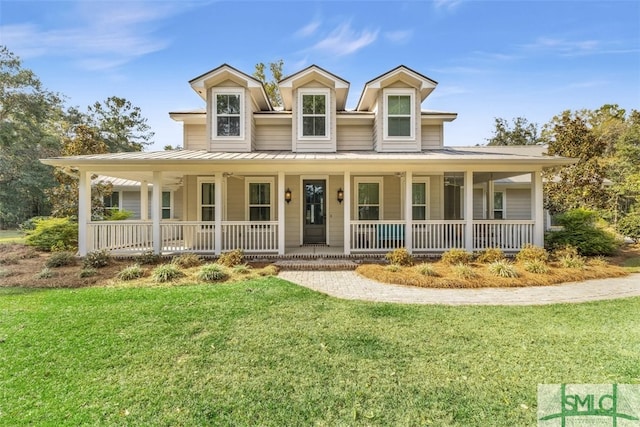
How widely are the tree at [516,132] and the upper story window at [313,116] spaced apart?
32.9m

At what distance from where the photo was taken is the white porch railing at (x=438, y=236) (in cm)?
1027

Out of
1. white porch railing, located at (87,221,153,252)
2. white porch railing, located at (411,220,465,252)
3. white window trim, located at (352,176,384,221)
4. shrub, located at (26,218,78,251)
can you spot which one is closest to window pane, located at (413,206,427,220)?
white window trim, located at (352,176,384,221)

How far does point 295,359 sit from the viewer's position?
12.3 ft

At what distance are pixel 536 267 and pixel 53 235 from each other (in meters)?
16.9

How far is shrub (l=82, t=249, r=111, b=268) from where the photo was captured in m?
8.68

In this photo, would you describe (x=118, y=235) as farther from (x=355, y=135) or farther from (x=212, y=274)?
(x=355, y=135)

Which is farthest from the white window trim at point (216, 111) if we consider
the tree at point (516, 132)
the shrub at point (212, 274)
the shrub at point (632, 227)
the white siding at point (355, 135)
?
the tree at point (516, 132)

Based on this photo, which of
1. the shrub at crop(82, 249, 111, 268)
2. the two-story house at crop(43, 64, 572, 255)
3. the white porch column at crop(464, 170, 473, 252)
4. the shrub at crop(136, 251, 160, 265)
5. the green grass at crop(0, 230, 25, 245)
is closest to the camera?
the shrub at crop(82, 249, 111, 268)

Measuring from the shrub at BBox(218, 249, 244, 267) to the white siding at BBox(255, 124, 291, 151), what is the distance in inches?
196

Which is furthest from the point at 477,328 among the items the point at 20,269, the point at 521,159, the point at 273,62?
the point at 273,62

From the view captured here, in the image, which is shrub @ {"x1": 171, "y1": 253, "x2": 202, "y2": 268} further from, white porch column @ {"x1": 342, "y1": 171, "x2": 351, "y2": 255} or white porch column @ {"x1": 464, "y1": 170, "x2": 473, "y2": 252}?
white porch column @ {"x1": 464, "y1": 170, "x2": 473, "y2": 252}

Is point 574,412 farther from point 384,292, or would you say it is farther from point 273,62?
point 273,62

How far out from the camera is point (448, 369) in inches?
139

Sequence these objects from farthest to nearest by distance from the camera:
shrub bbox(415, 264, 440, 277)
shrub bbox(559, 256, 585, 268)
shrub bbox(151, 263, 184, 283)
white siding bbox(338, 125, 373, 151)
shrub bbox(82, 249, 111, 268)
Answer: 1. white siding bbox(338, 125, 373, 151)
2. shrub bbox(82, 249, 111, 268)
3. shrub bbox(559, 256, 585, 268)
4. shrub bbox(415, 264, 440, 277)
5. shrub bbox(151, 263, 184, 283)
